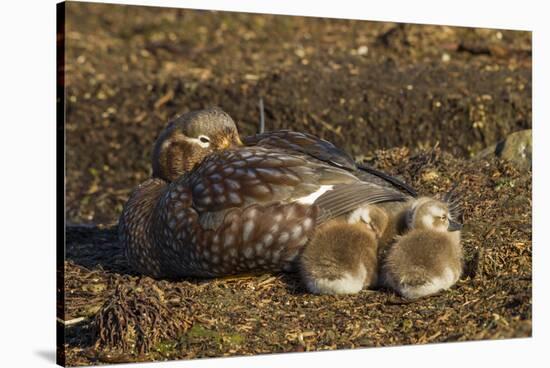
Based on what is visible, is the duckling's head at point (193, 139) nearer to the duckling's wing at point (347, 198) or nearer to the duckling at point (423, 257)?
the duckling's wing at point (347, 198)

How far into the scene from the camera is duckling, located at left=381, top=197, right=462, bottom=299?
6.44 m

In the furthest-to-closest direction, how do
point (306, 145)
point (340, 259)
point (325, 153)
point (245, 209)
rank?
point (306, 145) < point (325, 153) < point (245, 209) < point (340, 259)

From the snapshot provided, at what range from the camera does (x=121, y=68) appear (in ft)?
40.0

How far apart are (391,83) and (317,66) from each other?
1.10 meters

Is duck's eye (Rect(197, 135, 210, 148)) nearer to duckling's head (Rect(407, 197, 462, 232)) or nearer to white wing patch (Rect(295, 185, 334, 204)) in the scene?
white wing patch (Rect(295, 185, 334, 204))

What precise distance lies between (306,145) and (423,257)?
1.26 metres

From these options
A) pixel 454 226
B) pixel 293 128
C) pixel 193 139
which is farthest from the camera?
pixel 293 128

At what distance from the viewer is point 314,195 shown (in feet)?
21.8

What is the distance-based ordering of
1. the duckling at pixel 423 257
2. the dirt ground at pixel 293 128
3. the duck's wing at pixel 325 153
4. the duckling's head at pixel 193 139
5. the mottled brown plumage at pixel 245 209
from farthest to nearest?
the duckling's head at pixel 193 139 → the duck's wing at pixel 325 153 → the mottled brown plumage at pixel 245 209 → the duckling at pixel 423 257 → the dirt ground at pixel 293 128

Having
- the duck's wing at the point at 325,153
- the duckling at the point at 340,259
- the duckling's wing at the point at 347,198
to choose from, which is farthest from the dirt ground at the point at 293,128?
the duck's wing at the point at 325,153

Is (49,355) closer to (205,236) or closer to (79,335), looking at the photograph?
(79,335)

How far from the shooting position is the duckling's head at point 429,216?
6.54 metres

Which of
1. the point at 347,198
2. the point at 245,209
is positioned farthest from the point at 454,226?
the point at 245,209

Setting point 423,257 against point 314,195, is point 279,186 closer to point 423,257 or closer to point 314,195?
point 314,195
